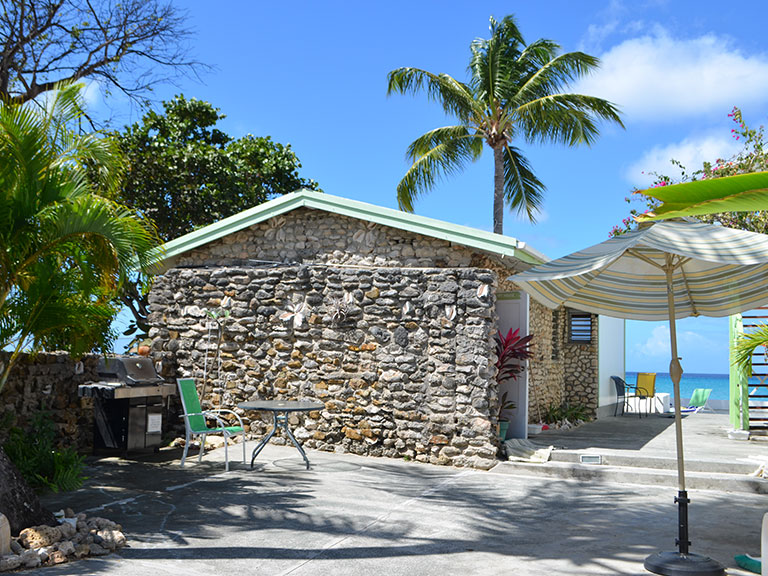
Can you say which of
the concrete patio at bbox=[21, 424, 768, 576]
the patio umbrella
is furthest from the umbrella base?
the concrete patio at bbox=[21, 424, 768, 576]

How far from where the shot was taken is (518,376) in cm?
1027

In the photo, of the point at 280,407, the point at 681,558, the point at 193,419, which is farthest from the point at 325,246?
the point at 681,558

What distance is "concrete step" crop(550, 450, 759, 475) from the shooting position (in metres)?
8.48

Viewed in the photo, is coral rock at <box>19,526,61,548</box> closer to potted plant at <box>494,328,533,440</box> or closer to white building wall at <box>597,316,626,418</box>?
potted plant at <box>494,328,533,440</box>

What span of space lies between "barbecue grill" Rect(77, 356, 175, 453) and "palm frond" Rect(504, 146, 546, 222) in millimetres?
12893

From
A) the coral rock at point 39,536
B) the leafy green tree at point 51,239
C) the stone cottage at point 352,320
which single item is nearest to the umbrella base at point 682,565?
the stone cottage at point 352,320

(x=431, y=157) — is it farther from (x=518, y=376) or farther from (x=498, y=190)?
(x=518, y=376)

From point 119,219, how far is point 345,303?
4593 millimetres

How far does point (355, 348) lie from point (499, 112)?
11.0 m

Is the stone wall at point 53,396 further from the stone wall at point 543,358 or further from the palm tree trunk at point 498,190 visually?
the palm tree trunk at point 498,190

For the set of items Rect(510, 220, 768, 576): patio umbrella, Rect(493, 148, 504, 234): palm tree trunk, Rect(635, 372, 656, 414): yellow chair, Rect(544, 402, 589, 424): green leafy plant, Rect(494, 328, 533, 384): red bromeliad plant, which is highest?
Rect(493, 148, 504, 234): palm tree trunk

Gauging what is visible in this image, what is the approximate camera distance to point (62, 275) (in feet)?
20.4

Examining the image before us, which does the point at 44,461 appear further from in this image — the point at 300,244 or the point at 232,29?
the point at 232,29

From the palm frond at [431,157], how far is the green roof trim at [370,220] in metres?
8.74
